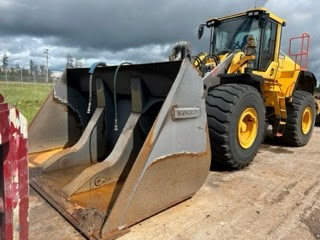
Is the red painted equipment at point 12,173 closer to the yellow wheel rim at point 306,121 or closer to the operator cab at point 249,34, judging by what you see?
the operator cab at point 249,34

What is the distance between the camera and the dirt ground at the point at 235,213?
243cm

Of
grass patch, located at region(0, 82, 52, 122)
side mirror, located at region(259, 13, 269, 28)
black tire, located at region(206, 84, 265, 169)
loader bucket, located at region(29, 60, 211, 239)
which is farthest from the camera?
grass patch, located at region(0, 82, 52, 122)

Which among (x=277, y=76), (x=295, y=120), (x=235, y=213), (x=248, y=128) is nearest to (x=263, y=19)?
(x=277, y=76)

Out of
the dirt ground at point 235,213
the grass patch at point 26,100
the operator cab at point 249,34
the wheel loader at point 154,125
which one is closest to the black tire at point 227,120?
the wheel loader at point 154,125

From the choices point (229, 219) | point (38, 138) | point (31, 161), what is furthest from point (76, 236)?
point (38, 138)

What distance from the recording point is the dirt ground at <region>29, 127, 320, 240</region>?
2432 mm

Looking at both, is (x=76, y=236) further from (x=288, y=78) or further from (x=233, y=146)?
(x=288, y=78)

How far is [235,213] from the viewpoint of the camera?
284 cm

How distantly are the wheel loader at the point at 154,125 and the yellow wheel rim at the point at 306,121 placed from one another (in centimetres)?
45

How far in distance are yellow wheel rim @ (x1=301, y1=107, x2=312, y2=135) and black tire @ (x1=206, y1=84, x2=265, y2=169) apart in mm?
2934

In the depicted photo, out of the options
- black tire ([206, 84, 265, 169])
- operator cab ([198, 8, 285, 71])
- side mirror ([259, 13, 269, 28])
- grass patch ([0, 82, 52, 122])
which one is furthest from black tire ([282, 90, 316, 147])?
grass patch ([0, 82, 52, 122])

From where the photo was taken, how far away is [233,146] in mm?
3857

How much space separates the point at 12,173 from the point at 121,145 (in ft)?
6.80

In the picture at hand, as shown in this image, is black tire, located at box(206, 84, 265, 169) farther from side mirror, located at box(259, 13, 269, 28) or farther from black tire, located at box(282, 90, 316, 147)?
black tire, located at box(282, 90, 316, 147)
